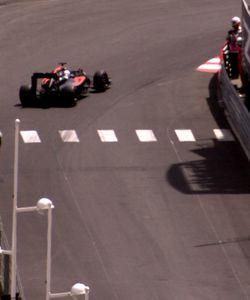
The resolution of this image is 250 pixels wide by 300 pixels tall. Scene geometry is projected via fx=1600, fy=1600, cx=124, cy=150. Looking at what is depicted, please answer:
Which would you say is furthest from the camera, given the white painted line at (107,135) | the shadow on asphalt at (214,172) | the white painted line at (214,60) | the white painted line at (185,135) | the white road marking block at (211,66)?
the white painted line at (214,60)

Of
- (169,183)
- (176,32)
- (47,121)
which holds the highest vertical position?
(176,32)

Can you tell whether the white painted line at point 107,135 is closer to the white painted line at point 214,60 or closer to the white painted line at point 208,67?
the white painted line at point 208,67

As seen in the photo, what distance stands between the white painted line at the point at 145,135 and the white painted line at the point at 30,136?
2.70 metres

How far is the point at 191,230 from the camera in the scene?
35.9m

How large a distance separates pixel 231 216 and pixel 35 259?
17.3 feet

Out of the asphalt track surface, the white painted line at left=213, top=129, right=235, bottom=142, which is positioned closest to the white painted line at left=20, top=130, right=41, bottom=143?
the asphalt track surface

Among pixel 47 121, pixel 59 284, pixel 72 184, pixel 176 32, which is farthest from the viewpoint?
pixel 176 32

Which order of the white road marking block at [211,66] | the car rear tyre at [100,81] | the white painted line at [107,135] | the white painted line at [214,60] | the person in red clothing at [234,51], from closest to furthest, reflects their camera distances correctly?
the white painted line at [107,135] < the car rear tyre at [100,81] < the person in red clothing at [234,51] < the white road marking block at [211,66] < the white painted line at [214,60]

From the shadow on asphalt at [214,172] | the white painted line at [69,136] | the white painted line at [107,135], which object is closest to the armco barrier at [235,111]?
the shadow on asphalt at [214,172]

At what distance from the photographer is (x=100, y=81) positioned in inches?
1800

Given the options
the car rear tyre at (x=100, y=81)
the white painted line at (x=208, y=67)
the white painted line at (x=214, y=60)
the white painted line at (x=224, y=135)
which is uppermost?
the white painted line at (x=214, y=60)

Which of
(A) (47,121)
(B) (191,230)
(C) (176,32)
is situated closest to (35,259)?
(B) (191,230)

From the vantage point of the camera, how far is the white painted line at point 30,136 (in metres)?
41.6

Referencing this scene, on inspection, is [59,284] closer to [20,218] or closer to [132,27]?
[20,218]
